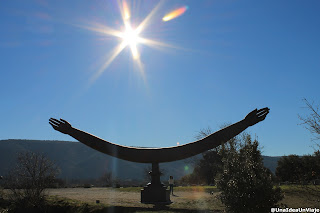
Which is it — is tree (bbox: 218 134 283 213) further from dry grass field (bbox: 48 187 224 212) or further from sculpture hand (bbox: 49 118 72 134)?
sculpture hand (bbox: 49 118 72 134)

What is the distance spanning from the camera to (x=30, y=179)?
1586 cm

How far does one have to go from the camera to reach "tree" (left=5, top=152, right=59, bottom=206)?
1545 cm

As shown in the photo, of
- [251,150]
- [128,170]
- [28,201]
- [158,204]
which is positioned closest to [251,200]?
[251,150]

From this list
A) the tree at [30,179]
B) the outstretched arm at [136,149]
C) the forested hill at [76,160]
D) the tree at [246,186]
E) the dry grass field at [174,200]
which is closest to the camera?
→ the tree at [246,186]

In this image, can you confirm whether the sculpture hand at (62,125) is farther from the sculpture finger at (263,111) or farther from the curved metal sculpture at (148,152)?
the sculpture finger at (263,111)

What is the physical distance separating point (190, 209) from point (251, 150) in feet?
15.4

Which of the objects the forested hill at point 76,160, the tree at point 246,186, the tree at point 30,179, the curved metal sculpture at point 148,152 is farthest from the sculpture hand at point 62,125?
the forested hill at point 76,160

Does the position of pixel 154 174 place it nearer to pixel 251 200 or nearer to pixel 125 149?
pixel 125 149

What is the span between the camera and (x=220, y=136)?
41.9ft

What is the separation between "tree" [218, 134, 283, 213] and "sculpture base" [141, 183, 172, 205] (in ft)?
18.1

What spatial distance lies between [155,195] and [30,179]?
7939 millimetres

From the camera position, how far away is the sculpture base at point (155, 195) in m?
13.4

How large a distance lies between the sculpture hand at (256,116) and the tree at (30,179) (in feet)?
39.2

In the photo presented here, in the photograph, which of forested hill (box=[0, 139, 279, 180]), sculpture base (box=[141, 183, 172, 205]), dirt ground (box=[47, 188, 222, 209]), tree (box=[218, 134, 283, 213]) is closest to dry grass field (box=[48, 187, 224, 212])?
dirt ground (box=[47, 188, 222, 209])
